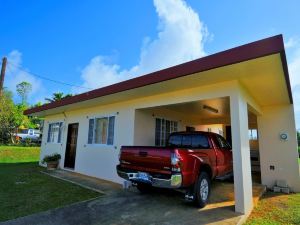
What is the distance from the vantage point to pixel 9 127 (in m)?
25.8

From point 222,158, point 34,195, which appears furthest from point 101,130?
point 222,158

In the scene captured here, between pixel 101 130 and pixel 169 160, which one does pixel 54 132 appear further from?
pixel 169 160

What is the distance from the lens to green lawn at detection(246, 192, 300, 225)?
4.31 meters

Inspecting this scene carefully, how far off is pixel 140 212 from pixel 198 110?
5.18 m

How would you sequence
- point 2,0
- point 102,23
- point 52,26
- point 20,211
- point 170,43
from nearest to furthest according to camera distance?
point 20,211, point 2,0, point 170,43, point 102,23, point 52,26

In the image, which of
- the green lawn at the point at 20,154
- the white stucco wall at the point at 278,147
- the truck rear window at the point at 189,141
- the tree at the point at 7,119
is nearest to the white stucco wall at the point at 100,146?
the truck rear window at the point at 189,141

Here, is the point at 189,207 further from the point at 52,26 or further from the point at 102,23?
the point at 52,26

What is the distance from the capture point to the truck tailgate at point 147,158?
4367 mm

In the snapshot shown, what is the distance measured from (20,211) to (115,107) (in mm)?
4563

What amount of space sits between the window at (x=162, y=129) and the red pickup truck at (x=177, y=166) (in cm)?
236

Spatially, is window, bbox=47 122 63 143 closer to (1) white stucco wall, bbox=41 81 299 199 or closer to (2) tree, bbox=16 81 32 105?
(1) white stucco wall, bbox=41 81 299 199

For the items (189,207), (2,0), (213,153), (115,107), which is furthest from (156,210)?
(2,0)

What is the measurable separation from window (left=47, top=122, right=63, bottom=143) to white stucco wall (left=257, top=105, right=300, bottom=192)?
989cm

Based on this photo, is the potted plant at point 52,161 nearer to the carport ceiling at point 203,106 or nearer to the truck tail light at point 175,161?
the carport ceiling at point 203,106
